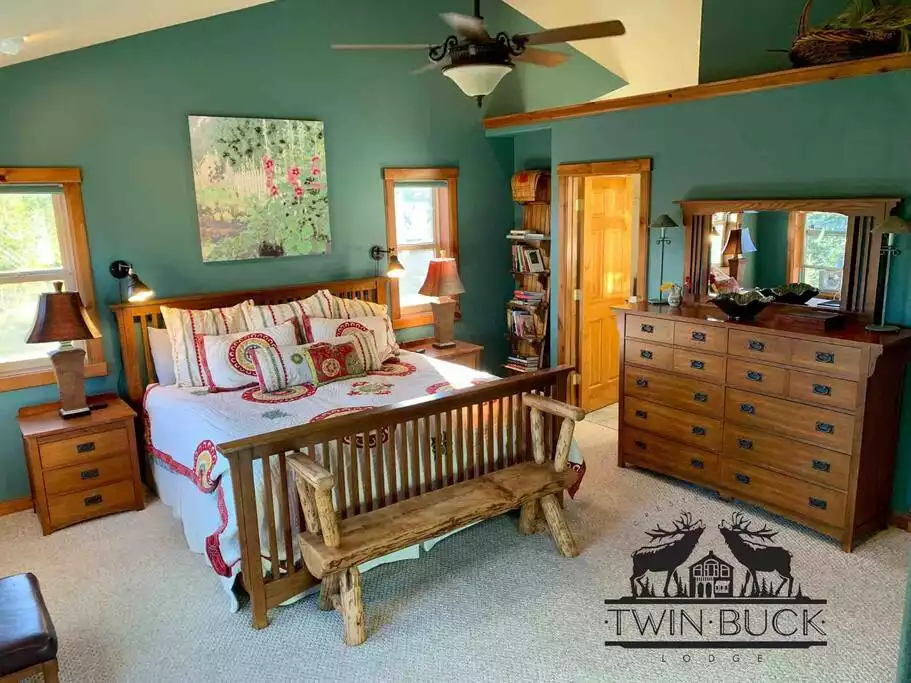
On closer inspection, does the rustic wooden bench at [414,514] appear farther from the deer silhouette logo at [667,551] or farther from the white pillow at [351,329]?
the white pillow at [351,329]

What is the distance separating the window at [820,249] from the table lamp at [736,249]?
11.1 inches

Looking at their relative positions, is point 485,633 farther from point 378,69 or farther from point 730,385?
point 378,69

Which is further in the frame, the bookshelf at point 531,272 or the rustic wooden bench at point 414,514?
the bookshelf at point 531,272

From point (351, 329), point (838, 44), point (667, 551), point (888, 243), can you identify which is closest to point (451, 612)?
point (667, 551)

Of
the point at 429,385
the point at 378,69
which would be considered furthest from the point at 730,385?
the point at 378,69

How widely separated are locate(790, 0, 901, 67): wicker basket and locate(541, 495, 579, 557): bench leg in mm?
2634

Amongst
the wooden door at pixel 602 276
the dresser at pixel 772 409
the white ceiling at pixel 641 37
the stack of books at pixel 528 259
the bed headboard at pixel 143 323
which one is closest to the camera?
the dresser at pixel 772 409

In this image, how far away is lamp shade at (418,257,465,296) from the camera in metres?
5.15

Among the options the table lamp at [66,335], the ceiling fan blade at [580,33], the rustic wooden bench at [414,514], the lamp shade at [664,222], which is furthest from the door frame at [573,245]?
the table lamp at [66,335]

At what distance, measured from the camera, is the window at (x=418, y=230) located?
547cm

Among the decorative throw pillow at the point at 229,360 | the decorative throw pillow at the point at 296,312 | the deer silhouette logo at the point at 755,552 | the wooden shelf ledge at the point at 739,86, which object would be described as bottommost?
the deer silhouette logo at the point at 755,552

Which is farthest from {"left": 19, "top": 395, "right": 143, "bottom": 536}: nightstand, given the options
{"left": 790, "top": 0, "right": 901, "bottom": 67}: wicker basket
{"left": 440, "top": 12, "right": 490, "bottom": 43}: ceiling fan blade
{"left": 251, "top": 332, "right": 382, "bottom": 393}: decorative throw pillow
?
{"left": 790, "top": 0, "right": 901, "bottom": 67}: wicker basket

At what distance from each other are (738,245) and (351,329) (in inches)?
96.1

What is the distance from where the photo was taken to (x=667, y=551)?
3525 millimetres
